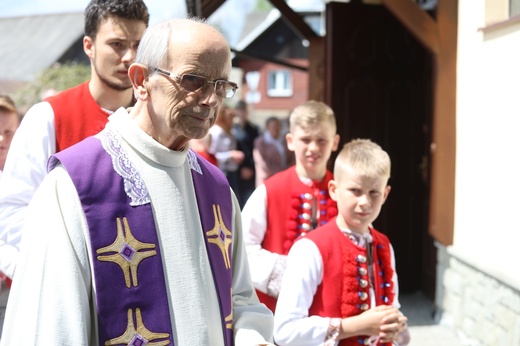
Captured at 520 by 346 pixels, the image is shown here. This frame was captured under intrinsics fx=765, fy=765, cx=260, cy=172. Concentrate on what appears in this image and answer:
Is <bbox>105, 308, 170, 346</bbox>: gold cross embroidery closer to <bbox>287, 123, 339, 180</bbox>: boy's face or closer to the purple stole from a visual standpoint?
the purple stole

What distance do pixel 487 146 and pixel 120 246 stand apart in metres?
3.74

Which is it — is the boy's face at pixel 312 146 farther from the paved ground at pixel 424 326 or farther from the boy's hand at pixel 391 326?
the paved ground at pixel 424 326

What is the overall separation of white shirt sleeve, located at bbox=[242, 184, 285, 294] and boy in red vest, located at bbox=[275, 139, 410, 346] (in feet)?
2.05

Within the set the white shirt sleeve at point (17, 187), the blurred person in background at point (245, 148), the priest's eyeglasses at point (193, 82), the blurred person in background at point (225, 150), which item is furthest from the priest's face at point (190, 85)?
the blurred person in background at point (245, 148)

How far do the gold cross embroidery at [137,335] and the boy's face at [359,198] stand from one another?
1.34 meters

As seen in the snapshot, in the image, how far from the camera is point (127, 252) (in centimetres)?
194

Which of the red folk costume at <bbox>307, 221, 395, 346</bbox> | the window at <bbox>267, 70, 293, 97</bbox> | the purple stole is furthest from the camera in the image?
the window at <bbox>267, 70, 293, 97</bbox>

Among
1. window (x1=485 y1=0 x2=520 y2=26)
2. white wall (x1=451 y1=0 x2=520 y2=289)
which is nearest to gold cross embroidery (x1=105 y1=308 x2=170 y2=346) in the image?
white wall (x1=451 y1=0 x2=520 y2=289)

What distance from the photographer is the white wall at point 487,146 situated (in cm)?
468

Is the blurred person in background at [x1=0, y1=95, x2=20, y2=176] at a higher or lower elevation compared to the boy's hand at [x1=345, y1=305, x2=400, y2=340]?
higher

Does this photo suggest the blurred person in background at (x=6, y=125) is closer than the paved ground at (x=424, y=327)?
Yes

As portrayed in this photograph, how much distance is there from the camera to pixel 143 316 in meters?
1.94

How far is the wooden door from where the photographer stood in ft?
23.0

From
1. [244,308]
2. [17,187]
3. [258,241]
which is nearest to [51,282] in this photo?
[244,308]
